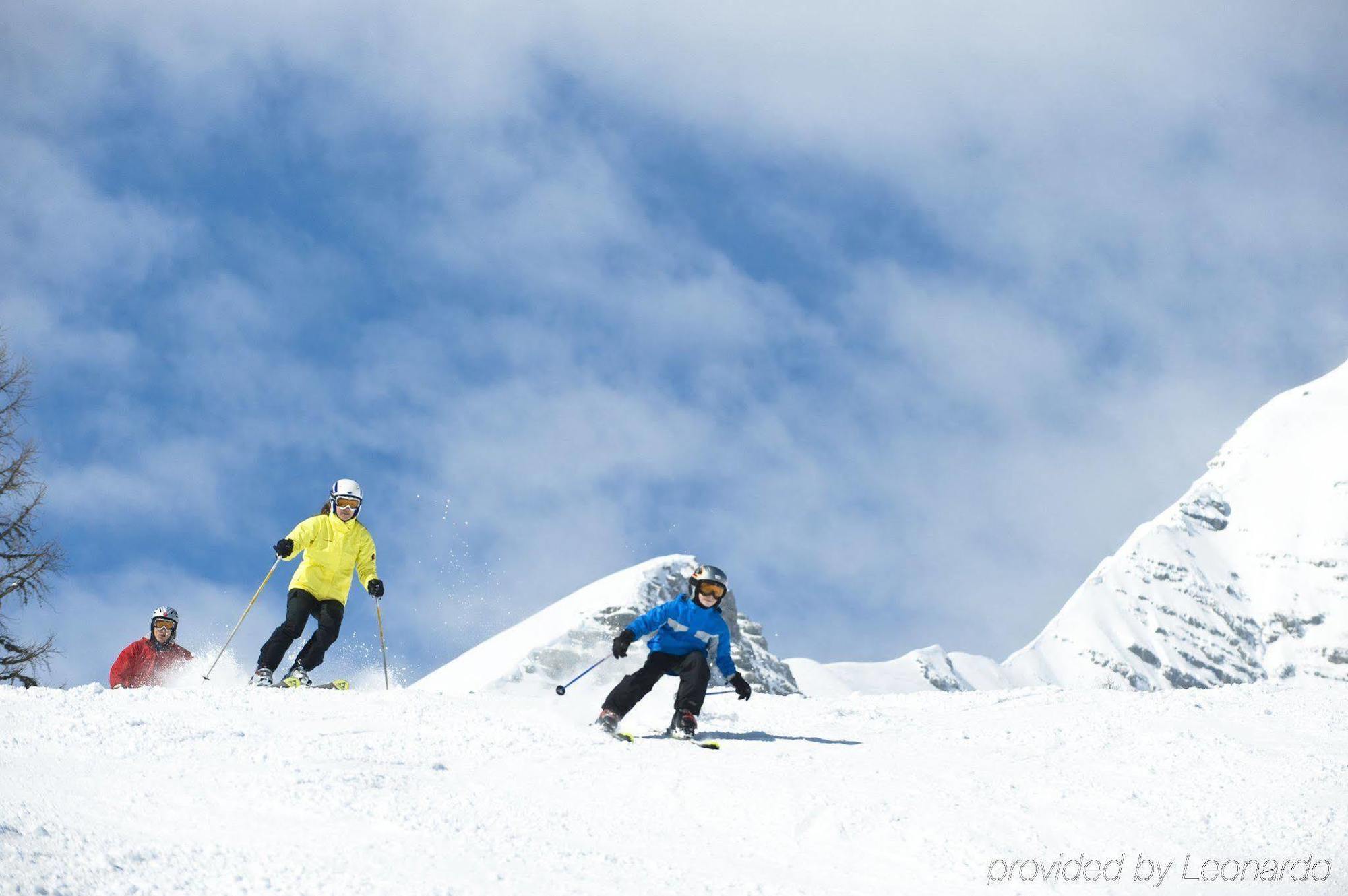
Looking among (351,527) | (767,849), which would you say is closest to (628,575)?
(351,527)

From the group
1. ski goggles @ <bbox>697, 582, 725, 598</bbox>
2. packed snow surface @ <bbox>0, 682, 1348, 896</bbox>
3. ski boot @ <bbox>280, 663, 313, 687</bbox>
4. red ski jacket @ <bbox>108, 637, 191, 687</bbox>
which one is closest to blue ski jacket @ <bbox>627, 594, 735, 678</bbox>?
ski goggles @ <bbox>697, 582, 725, 598</bbox>

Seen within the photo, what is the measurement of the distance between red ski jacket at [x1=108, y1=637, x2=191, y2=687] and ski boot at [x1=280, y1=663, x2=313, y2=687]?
6.58ft

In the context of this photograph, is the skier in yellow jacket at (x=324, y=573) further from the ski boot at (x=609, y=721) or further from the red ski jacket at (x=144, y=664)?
the ski boot at (x=609, y=721)

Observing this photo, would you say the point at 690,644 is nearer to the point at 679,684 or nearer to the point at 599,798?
the point at 679,684

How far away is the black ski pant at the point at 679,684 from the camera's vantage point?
812 cm

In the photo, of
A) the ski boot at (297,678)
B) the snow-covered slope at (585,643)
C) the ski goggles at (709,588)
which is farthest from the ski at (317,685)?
the snow-covered slope at (585,643)

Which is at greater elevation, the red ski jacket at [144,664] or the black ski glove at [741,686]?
the red ski jacket at [144,664]

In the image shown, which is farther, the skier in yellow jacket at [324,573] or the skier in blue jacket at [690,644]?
the skier in yellow jacket at [324,573]

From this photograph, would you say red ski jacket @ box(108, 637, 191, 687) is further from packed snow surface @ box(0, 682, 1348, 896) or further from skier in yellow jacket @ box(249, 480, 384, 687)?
packed snow surface @ box(0, 682, 1348, 896)

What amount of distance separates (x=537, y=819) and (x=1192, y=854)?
3374 millimetres

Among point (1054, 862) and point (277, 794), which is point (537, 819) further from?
point (1054, 862)

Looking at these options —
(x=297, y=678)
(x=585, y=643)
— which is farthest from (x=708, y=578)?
(x=585, y=643)

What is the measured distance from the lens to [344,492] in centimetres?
1113

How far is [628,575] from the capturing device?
94688 mm
